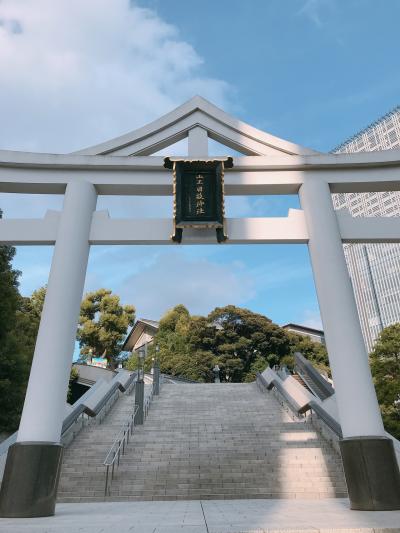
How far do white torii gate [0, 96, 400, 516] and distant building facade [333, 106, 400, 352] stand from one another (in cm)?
6055

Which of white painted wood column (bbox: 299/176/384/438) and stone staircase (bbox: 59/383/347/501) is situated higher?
white painted wood column (bbox: 299/176/384/438)

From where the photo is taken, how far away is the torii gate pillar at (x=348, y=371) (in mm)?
5902

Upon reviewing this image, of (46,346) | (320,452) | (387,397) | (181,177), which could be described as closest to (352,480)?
(320,452)

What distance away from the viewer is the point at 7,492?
577 cm

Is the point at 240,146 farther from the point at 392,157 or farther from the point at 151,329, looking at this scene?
the point at 151,329

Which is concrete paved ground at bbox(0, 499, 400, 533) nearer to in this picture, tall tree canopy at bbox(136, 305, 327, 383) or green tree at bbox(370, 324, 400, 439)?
green tree at bbox(370, 324, 400, 439)

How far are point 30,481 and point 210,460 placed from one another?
4695 mm

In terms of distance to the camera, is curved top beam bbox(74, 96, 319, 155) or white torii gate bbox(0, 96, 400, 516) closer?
white torii gate bbox(0, 96, 400, 516)

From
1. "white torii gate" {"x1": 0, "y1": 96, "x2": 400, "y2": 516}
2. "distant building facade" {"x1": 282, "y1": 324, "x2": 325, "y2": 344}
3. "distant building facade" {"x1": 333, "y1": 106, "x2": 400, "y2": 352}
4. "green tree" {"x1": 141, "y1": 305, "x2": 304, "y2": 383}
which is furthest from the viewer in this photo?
"distant building facade" {"x1": 333, "y1": 106, "x2": 400, "y2": 352}

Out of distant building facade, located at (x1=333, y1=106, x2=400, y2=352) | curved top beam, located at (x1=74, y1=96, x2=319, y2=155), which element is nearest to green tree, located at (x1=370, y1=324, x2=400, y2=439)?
curved top beam, located at (x1=74, y1=96, x2=319, y2=155)

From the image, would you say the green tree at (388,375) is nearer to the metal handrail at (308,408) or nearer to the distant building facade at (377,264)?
the metal handrail at (308,408)

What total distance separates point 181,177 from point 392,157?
4166mm

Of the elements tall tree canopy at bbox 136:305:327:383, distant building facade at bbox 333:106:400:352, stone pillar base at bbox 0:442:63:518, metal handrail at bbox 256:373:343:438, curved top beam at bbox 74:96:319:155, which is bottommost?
stone pillar base at bbox 0:442:63:518

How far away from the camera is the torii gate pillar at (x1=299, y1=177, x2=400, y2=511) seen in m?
5.90
